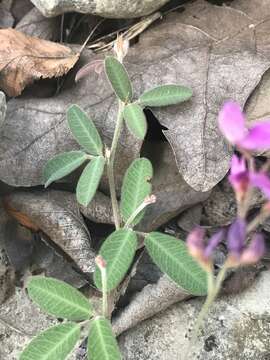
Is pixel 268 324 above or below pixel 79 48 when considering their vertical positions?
below

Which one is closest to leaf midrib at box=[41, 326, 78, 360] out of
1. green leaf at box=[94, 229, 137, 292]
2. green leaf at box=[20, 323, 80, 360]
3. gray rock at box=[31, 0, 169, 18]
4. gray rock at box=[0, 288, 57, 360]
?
green leaf at box=[20, 323, 80, 360]

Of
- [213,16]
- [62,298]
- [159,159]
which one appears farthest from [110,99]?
[62,298]

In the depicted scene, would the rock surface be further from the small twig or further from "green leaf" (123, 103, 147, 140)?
"green leaf" (123, 103, 147, 140)

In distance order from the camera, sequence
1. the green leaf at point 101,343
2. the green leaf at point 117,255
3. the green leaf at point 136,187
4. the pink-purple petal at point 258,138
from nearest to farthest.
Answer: the pink-purple petal at point 258,138, the green leaf at point 101,343, the green leaf at point 117,255, the green leaf at point 136,187

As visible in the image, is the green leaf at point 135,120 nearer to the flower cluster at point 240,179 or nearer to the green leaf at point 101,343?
the green leaf at point 101,343

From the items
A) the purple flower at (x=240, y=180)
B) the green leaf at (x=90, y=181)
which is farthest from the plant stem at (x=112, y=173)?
the purple flower at (x=240, y=180)

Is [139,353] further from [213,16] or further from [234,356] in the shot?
[213,16]

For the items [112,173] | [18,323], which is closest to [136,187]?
[112,173]
